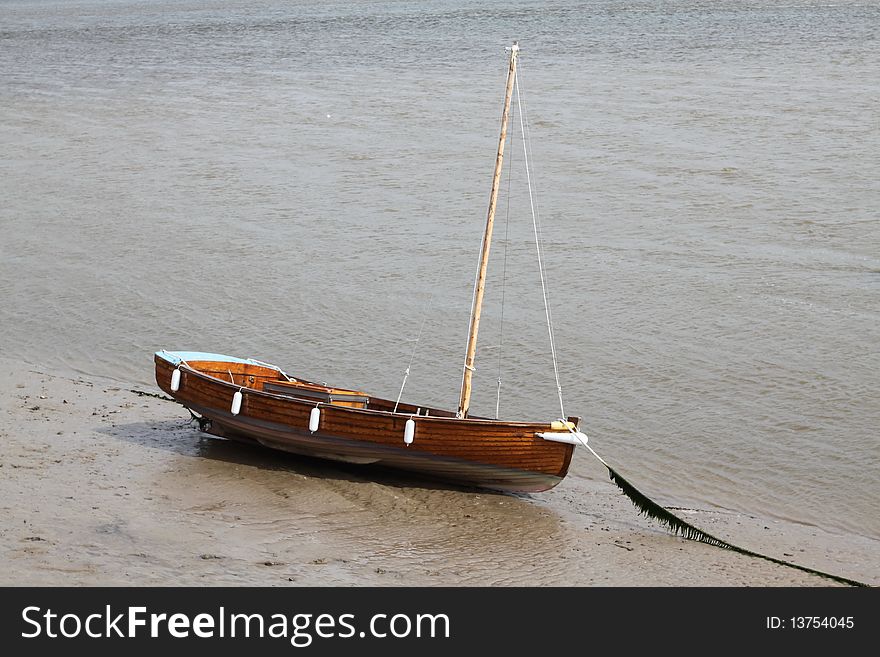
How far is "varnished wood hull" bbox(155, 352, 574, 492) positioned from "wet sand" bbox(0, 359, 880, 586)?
11.8 inches

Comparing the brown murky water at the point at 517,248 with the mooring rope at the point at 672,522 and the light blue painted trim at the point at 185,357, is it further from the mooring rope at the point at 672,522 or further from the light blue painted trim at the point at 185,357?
the light blue painted trim at the point at 185,357

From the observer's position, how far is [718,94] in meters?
33.7

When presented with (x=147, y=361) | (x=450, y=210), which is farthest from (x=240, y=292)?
(x=450, y=210)

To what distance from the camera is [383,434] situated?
12945 millimetres

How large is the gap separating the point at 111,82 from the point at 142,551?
36.1 m

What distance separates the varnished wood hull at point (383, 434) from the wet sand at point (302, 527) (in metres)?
0.30

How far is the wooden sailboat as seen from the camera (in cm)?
1266

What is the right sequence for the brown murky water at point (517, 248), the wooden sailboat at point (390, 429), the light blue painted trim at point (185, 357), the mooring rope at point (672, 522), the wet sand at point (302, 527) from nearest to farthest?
the wet sand at point (302, 527) < the mooring rope at point (672, 522) < the wooden sailboat at point (390, 429) < the light blue painted trim at point (185, 357) < the brown murky water at point (517, 248)

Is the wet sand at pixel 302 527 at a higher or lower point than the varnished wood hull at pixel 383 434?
lower

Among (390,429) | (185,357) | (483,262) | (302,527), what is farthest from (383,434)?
(185,357)

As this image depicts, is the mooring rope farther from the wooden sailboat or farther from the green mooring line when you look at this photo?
the wooden sailboat

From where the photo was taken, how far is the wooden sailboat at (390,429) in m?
12.7

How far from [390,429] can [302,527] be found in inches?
64.9

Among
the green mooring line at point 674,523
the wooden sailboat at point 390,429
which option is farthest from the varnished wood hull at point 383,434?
the green mooring line at point 674,523
